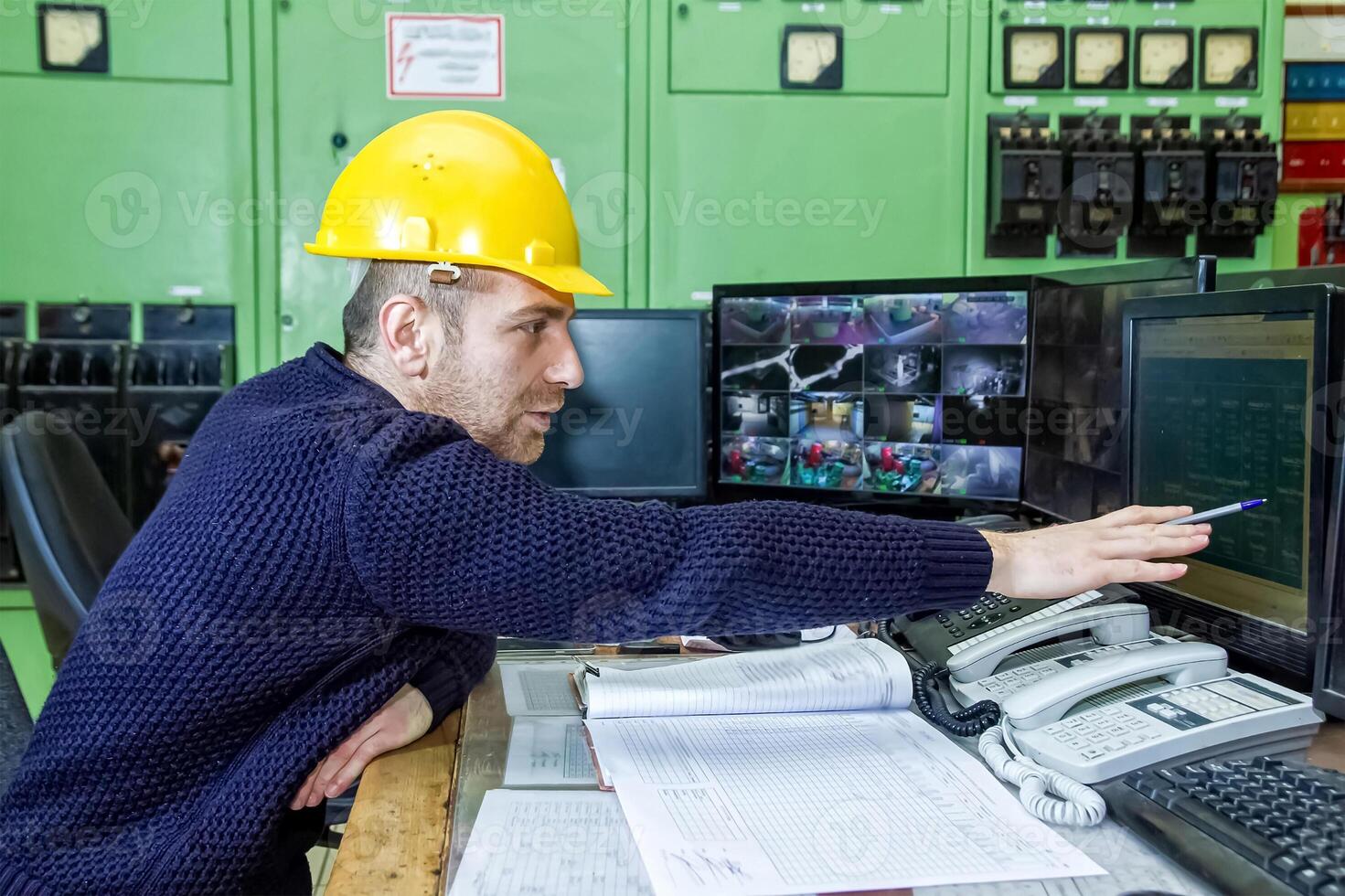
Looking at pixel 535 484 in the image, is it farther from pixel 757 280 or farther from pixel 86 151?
pixel 86 151

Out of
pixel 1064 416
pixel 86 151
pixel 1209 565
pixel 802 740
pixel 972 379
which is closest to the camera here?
pixel 802 740

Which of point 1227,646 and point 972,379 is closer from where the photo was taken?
point 1227,646

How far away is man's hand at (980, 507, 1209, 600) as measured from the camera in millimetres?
878

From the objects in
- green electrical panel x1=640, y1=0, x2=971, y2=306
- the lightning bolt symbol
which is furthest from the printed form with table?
the lightning bolt symbol

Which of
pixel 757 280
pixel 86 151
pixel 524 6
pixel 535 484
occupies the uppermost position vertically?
pixel 524 6

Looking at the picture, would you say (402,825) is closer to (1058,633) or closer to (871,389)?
(1058,633)

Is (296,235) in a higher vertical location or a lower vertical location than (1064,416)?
higher

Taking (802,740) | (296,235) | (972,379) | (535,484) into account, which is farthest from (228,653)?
(296,235)

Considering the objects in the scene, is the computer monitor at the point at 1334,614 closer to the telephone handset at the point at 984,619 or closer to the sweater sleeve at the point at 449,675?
the telephone handset at the point at 984,619

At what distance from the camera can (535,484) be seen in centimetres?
86

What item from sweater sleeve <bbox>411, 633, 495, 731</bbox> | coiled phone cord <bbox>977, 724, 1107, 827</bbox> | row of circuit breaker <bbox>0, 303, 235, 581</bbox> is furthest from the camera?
row of circuit breaker <bbox>0, 303, 235, 581</bbox>

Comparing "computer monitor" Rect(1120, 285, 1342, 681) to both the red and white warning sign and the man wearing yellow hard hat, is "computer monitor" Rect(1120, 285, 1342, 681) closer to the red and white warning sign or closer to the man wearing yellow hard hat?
the man wearing yellow hard hat

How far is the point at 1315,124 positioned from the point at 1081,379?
89.1 inches

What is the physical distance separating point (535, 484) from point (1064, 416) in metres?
1.02
